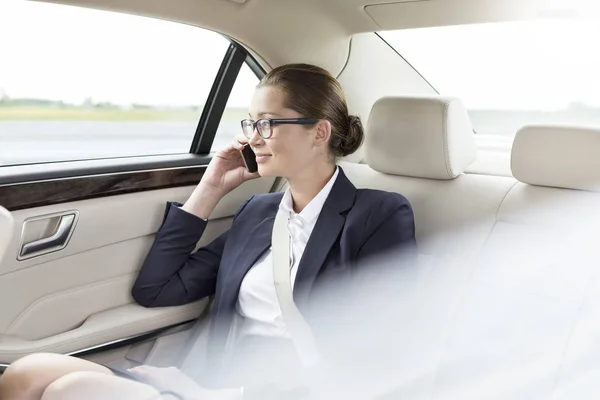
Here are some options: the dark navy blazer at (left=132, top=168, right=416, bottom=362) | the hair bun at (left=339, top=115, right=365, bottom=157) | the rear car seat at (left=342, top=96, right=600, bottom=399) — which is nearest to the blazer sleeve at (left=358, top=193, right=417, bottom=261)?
the dark navy blazer at (left=132, top=168, right=416, bottom=362)

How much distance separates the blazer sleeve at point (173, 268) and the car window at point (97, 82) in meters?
0.37

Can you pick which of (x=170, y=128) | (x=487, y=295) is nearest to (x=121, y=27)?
(x=170, y=128)

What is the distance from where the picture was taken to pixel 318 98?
2109mm

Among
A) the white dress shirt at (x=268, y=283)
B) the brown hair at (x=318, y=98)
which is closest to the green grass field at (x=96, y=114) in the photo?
the brown hair at (x=318, y=98)

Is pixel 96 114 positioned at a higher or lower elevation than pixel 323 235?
higher

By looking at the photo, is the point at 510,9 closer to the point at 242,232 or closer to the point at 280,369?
the point at 242,232

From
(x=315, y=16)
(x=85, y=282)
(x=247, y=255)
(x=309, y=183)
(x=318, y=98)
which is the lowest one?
(x=85, y=282)

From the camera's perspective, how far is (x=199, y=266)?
2.33 metres

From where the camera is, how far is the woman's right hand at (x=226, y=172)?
7.75 ft

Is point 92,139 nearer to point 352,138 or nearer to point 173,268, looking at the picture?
point 173,268

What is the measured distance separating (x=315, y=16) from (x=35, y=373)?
1.60 meters

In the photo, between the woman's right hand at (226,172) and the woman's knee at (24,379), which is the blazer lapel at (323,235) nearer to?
the woman's right hand at (226,172)

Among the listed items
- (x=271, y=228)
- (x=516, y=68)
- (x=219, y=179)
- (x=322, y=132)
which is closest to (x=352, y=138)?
(x=322, y=132)

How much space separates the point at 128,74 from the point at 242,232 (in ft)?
2.69
